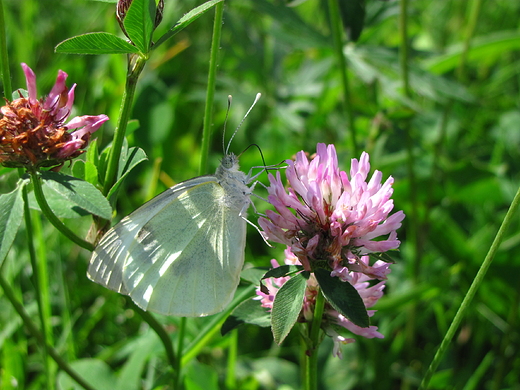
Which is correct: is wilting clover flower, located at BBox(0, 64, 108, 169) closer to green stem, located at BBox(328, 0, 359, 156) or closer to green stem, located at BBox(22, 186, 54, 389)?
green stem, located at BBox(22, 186, 54, 389)

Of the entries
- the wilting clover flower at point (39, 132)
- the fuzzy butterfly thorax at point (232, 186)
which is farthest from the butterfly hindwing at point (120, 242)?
the wilting clover flower at point (39, 132)

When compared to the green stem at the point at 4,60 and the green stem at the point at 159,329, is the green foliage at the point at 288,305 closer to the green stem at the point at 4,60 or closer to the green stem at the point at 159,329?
the green stem at the point at 159,329

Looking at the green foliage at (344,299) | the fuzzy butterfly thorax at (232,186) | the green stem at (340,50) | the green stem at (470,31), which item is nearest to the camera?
the green foliage at (344,299)

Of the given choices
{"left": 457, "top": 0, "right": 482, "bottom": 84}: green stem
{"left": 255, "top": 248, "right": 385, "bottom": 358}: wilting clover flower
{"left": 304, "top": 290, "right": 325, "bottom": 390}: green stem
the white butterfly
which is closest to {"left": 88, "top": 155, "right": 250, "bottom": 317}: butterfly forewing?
the white butterfly

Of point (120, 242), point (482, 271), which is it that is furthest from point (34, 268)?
point (482, 271)

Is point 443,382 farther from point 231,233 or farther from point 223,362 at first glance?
point 231,233
